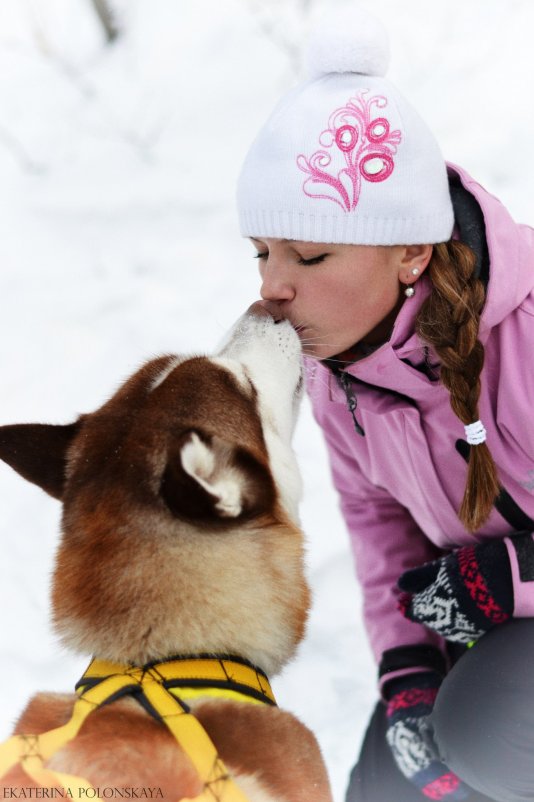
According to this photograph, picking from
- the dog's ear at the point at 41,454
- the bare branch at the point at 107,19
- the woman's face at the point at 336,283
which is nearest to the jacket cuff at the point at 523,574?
the woman's face at the point at 336,283

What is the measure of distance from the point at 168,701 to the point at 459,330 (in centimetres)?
104

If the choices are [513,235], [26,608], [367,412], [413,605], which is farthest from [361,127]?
[26,608]

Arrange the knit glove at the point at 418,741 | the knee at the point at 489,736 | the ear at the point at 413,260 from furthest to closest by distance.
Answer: the knit glove at the point at 418,741 < the knee at the point at 489,736 < the ear at the point at 413,260

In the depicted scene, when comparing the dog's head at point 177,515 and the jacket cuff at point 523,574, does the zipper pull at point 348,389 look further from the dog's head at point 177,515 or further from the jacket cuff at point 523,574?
the jacket cuff at point 523,574

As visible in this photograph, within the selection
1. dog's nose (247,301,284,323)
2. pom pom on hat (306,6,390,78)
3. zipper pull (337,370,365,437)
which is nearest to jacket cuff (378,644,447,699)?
zipper pull (337,370,365,437)

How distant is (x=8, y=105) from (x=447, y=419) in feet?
12.6

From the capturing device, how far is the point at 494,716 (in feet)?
6.83

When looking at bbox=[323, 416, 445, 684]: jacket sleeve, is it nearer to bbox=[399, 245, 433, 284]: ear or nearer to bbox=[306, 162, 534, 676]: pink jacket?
bbox=[306, 162, 534, 676]: pink jacket

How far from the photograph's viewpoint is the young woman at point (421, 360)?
5.98 feet

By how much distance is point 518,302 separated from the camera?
6.24 ft

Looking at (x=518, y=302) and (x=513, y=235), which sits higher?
(x=513, y=235)

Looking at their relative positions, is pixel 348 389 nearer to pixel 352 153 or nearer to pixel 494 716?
pixel 352 153

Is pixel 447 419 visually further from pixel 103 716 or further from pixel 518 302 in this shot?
pixel 103 716

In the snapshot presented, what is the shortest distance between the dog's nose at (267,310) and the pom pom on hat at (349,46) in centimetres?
59
